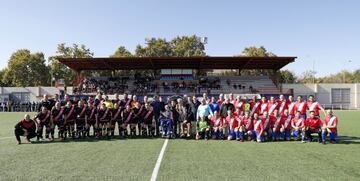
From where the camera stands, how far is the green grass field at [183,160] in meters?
5.98

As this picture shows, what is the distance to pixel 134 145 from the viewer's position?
9570 millimetres

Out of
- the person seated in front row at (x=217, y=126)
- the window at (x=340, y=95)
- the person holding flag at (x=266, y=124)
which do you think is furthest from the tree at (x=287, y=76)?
the person seated in front row at (x=217, y=126)

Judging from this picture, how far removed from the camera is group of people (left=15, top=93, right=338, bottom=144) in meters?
10.7

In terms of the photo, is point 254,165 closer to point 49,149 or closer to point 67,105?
point 49,149

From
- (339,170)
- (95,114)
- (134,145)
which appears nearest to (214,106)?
(134,145)

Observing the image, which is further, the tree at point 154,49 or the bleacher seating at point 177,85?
the tree at point 154,49

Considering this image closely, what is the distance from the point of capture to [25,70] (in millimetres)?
52844

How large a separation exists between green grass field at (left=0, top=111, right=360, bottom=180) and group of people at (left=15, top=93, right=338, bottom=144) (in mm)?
843

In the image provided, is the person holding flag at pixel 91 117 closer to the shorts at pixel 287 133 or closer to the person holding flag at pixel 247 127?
the person holding flag at pixel 247 127

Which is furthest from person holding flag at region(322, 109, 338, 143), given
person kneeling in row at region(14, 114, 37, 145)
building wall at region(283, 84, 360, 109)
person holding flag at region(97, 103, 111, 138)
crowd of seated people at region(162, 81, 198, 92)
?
building wall at region(283, 84, 360, 109)

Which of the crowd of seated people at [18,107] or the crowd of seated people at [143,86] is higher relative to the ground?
the crowd of seated people at [143,86]

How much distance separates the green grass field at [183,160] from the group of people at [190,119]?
0.84 m

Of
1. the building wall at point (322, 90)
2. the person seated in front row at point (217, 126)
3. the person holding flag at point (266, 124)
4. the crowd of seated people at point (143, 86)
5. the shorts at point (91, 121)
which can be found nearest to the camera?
the person holding flag at point (266, 124)

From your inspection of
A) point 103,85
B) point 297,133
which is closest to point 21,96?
point 103,85
